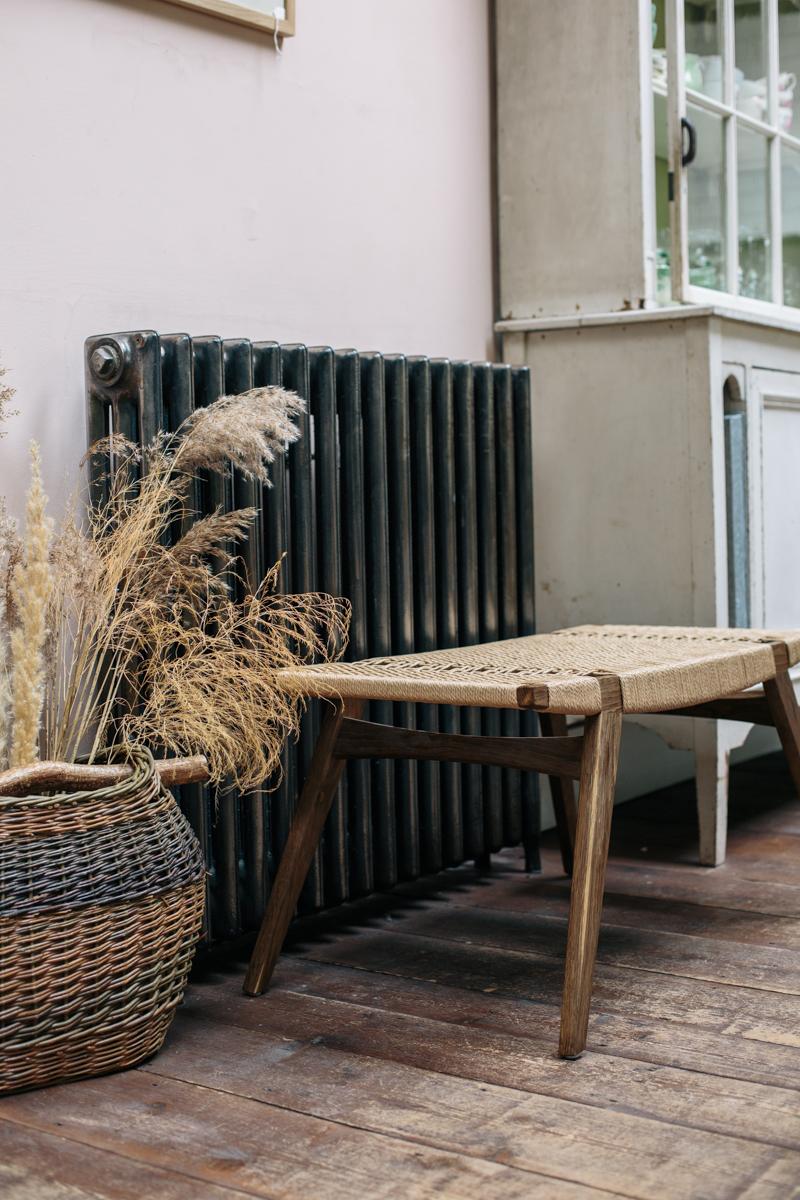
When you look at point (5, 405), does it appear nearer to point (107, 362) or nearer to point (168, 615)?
point (107, 362)

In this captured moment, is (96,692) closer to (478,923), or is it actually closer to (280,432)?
(280,432)

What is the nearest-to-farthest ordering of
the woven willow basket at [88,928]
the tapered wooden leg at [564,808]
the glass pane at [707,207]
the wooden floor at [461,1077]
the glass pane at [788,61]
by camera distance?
the wooden floor at [461,1077], the woven willow basket at [88,928], the tapered wooden leg at [564,808], the glass pane at [707,207], the glass pane at [788,61]

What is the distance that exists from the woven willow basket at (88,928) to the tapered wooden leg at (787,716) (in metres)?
0.94

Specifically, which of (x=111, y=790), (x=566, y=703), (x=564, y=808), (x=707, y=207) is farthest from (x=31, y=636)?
(x=707, y=207)

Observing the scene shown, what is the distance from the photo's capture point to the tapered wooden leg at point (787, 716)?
2021mm

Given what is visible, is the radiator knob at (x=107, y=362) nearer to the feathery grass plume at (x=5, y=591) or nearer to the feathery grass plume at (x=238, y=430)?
the feathery grass plume at (x=238, y=430)

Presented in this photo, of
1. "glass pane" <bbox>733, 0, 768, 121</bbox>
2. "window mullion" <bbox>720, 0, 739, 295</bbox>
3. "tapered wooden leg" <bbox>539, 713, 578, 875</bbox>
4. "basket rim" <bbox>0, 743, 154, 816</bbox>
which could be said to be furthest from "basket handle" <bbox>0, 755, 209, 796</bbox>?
"glass pane" <bbox>733, 0, 768, 121</bbox>

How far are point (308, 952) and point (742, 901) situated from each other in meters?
0.70

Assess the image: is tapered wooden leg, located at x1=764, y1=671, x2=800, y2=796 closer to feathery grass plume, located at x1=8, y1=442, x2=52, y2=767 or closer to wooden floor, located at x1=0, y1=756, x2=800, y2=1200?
wooden floor, located at x1=0, y1=756, x2=800, y2=1200

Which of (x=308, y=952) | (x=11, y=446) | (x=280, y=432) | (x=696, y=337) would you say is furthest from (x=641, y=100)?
(x=308, y=952)

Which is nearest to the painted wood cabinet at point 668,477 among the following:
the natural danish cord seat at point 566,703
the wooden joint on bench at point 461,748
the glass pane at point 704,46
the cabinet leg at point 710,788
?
the cabinet leg at point 710,788

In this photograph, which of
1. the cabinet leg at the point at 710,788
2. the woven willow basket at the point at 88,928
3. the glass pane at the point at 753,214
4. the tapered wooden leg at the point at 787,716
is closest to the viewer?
the woven willow basket at the point at 88,928

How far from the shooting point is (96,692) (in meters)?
1.76

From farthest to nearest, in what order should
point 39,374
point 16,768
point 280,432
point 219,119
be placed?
point 219,119 < point 39,374 < point 280,432 < point 16,768
